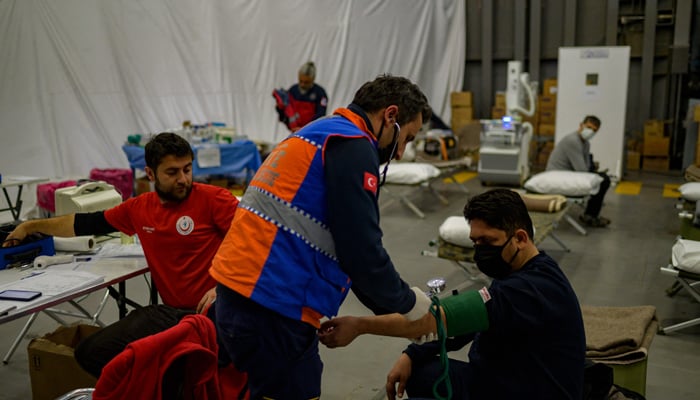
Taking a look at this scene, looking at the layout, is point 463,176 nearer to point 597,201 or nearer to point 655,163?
point 655,163

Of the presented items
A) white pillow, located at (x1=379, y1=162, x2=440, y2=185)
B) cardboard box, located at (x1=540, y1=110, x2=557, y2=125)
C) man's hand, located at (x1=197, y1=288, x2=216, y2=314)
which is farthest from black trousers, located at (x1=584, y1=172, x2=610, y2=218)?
man's hand, located at (x1=197, y1=288, x2=216, y2=314)

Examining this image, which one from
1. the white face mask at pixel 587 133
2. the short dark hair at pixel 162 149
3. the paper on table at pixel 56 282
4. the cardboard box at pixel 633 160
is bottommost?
the cardboard box at pixel 633 160

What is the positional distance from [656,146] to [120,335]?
9.49 meters

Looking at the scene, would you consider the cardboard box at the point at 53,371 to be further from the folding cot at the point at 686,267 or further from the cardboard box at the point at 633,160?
the cardboard box at the point at 633,160

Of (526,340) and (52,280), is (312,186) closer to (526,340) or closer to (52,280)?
(526,340)

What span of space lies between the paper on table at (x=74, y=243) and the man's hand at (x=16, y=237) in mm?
248

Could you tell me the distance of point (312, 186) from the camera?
175 cm

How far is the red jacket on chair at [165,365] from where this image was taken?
170 centimetres

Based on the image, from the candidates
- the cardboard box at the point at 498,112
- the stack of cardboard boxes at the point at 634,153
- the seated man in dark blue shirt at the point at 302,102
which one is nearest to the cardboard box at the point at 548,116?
the cardboard box at the point at 498,112

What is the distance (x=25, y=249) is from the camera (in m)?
2.98

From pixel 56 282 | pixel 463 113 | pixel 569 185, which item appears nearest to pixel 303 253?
pixel 56 282

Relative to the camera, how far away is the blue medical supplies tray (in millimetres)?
2914

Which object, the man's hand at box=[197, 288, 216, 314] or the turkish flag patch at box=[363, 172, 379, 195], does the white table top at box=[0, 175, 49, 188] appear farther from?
the turkish flag patch at box=[363, 172, 379, 195]

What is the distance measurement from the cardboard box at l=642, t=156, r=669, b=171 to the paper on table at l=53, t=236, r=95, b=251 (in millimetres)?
9107
